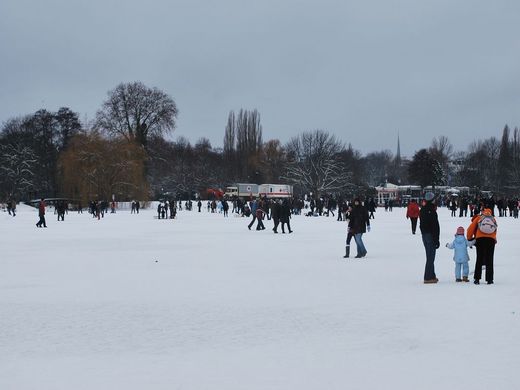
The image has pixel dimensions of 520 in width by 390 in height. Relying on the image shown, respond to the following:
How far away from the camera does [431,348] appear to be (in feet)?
20.6

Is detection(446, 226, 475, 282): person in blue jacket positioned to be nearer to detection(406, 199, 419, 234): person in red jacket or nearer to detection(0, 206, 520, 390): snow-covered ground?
detection(0, 206, 520, 390): snow-covered ground

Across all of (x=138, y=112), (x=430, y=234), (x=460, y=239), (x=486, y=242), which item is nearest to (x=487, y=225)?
(x=486, y=242)

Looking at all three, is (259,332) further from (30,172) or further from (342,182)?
(342,182)

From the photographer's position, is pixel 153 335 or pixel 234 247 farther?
pixel 234 247

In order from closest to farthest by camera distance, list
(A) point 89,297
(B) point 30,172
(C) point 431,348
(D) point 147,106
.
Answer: (C) point 431,348, (A) point 89,297, (D) point 147,106, (B) point 30,172

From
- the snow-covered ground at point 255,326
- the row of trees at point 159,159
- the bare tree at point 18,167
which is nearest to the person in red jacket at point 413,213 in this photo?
the snow-covered ground at point 255,326

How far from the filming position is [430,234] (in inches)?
432

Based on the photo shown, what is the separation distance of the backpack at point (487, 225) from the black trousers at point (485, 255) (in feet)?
0.38

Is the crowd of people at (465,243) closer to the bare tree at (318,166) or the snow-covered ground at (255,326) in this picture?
the snow-covered ground at (255,326)

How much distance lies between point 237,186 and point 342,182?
12.9 metres

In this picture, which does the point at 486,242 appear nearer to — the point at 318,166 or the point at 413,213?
the point at 413,213

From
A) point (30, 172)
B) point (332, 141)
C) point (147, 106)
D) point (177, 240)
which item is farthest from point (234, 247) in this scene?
point (332, 141)

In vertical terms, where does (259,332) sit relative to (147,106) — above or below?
below

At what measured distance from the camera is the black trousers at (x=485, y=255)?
10523 millimetres
